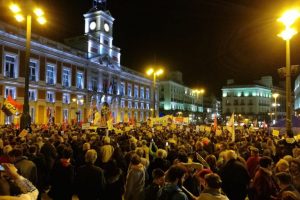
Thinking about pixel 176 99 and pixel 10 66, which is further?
pixel 176 99

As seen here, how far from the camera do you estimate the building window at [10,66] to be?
4103 centimetres

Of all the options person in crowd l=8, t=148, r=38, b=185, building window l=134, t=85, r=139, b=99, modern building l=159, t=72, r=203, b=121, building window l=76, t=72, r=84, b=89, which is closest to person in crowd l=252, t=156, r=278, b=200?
person in crowd l=8, t=148, r=38, b=185

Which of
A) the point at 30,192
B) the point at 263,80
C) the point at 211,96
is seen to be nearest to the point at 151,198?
the point at 30,192

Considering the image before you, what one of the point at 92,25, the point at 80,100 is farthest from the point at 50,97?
the point at 92,25

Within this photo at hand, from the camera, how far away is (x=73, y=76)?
5391 centimetres

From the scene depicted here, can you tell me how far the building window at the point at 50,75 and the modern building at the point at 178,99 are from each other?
41.5 m

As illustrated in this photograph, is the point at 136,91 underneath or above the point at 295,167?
above

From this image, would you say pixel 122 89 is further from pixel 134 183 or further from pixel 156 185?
pixel 156 185

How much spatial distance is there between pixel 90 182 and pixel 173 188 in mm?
2351

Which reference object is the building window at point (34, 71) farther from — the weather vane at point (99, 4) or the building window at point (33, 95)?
the weather vane at point (99, 4)

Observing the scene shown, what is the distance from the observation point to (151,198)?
5.28 meters

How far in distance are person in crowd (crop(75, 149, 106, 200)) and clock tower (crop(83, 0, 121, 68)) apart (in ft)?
175

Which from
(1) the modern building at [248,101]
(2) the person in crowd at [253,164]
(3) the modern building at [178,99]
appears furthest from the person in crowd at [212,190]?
(1) the modern building at [248,101]

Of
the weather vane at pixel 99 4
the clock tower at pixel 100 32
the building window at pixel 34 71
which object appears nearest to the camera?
the building window at pixel 34 71
